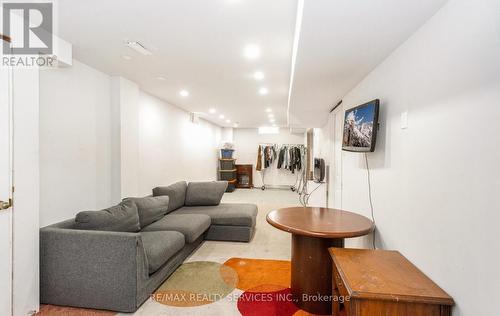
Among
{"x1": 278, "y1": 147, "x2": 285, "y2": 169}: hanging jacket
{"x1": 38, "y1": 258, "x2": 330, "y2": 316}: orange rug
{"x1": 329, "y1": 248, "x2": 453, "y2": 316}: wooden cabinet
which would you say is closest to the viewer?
{"x1": 329, "y1": 248, "x2": 453, "y2": 316}: wooden cabinet

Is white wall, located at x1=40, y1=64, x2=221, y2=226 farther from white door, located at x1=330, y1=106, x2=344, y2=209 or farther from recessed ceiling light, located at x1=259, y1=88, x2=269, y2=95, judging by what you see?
white door, located at x1=330, y1=106, x2=344, y2=209

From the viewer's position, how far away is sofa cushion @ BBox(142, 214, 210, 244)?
9.37 ft

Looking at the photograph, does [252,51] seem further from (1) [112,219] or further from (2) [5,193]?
(2) [5,193]

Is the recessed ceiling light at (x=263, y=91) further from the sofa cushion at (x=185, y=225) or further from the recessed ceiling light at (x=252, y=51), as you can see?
the sofa cushion at (x=185, y=225)

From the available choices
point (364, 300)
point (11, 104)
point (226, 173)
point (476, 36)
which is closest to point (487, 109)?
point (476, 36)

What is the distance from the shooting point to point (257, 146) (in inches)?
355

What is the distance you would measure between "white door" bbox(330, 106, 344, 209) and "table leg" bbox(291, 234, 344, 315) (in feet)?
5.40

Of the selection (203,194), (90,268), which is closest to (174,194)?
(203,194)

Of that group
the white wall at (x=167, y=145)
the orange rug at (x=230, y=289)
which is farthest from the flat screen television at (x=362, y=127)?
the white wall at (x=167, y=145)

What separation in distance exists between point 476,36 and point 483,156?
52 centimetres

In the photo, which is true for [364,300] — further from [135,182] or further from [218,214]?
[135,182]

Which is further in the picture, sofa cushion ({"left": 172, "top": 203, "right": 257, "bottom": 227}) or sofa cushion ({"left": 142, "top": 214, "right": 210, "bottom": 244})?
sofa cushion ({"left": 172, "top": 203, "right": 257, "bottom": 227})

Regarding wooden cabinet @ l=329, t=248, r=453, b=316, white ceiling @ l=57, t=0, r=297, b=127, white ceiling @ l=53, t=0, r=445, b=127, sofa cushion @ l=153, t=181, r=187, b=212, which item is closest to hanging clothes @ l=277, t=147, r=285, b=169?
sofa cushion @ l=153, t=181, r=187, b=212

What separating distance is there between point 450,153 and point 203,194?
3.62 metres
